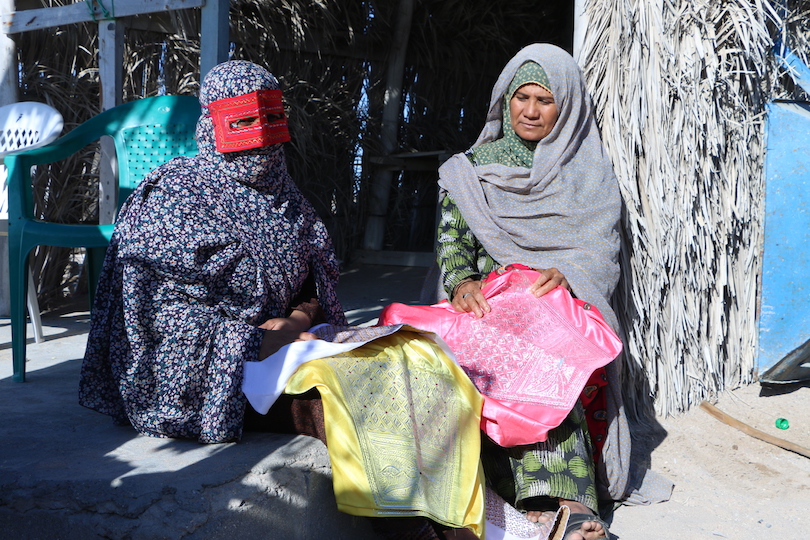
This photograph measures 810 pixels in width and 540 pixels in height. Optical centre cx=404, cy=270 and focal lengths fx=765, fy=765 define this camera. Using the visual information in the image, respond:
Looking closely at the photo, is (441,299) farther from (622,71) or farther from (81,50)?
(81,50)

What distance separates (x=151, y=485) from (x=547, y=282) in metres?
1.41

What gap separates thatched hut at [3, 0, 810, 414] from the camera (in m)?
3.14

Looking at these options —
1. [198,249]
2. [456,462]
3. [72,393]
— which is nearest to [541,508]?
[456,462]

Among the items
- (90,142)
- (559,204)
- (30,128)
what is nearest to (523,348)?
(559,204)

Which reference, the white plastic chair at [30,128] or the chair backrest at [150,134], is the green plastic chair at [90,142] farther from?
the white plastic chair at [30,128]

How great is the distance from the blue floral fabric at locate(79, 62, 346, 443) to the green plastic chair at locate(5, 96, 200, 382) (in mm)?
1097

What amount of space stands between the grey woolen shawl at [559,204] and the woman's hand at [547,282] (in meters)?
0.04

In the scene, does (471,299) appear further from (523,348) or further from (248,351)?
(248,351)

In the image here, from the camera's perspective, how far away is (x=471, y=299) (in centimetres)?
259

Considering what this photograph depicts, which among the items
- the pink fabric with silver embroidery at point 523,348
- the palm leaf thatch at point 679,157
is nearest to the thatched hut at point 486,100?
the palm leaf thatch at point 679,157

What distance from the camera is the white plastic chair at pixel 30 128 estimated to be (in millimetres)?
3805

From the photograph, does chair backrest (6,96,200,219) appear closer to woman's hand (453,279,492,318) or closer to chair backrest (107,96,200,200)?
chair backrest (107,96,200,200)

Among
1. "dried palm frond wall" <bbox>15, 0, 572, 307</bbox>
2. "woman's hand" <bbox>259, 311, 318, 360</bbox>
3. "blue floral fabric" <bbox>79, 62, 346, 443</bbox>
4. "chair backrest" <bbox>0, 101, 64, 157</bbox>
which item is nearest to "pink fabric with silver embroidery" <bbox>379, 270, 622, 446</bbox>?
"woman's hand" <bbox>259, 311, 318, 360</bbox>

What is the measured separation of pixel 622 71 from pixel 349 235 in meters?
3.93
